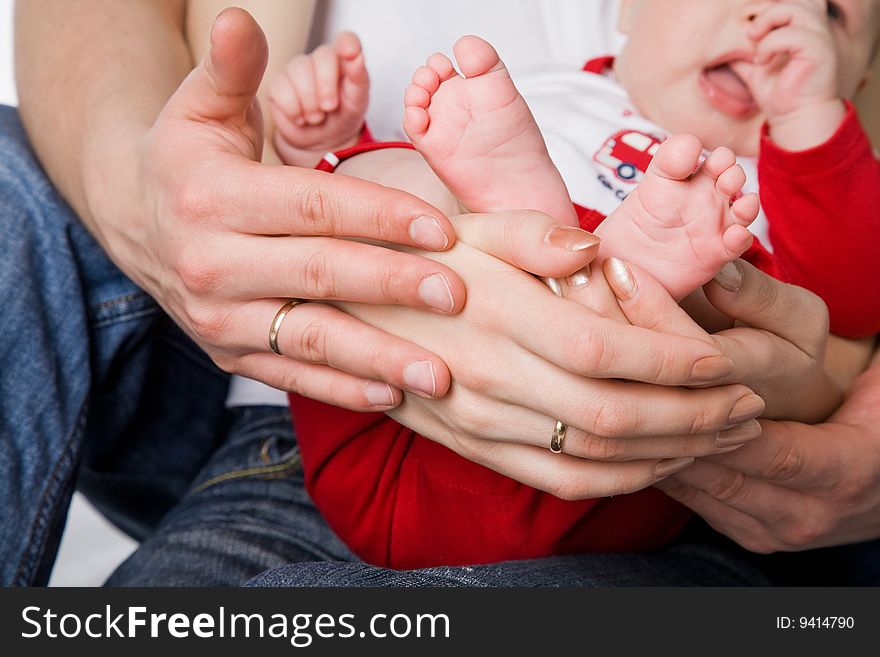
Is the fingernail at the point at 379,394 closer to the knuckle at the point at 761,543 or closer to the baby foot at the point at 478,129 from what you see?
the baby foot at the point at 478,129

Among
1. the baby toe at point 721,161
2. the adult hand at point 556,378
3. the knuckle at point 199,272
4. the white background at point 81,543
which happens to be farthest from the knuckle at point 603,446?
the white background at point 81,543

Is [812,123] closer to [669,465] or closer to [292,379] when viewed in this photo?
[669,465]

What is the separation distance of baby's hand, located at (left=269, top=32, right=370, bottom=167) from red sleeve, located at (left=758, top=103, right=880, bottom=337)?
0.47 m

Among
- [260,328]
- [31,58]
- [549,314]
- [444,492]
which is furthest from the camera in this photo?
[31,58]

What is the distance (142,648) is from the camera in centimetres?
75

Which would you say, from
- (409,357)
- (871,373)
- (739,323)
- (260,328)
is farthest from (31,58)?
(871,373)

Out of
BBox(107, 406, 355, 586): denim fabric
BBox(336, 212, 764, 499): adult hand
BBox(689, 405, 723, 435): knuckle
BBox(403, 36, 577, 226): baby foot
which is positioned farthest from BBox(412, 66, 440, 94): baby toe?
BBox(107, 406, 355, 586): denim fabric

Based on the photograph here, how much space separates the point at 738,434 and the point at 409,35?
699mm

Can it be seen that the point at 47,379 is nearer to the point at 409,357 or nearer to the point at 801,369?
the point at 409,357

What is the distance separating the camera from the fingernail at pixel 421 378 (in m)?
0.66

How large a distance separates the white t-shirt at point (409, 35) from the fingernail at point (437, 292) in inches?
20.4

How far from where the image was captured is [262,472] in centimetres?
106

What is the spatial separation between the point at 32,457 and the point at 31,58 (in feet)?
1.58

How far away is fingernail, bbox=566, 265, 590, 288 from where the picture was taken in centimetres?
65
